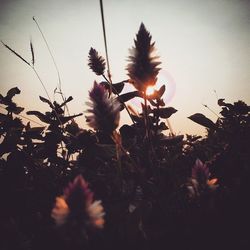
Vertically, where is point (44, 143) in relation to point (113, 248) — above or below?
above

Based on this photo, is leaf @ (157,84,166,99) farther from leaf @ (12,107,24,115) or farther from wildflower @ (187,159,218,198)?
leaf @ (12,107,24,115)

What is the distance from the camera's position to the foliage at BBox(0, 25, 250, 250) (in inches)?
44.5

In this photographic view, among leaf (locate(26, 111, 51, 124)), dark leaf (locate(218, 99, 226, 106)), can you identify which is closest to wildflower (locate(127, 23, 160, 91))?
leaf (locate(26, 111, 51, 124))

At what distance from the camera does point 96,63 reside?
241 cm

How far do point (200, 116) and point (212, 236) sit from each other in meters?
1.39

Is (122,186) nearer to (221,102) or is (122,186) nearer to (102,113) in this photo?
(102,113)

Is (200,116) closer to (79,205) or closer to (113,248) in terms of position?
(113,248)

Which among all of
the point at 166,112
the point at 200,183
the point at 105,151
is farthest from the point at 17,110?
the point at 200,183

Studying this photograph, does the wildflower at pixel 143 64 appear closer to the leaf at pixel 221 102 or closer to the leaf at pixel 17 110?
the leaf at pixel 17 110

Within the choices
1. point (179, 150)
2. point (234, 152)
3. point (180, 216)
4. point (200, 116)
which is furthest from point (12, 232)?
point (200, 116)

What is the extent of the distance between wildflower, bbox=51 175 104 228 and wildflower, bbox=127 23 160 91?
0.81 meters

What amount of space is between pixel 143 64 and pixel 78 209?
0.93 meters

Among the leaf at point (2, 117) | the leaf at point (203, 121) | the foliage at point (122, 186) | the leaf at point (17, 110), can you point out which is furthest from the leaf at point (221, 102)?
the leaf at point (2, 117)

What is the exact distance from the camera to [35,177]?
6.32 ft
